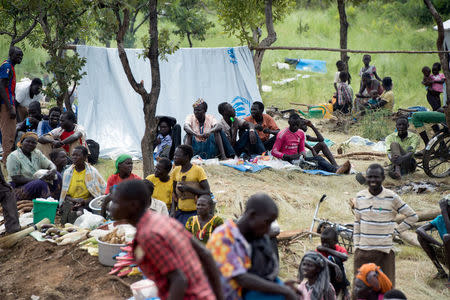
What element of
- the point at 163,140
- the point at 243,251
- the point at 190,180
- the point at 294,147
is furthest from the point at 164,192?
the point at 243,251

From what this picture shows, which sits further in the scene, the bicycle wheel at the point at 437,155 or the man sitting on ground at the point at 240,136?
the man sitting on ground at the point at 240,136

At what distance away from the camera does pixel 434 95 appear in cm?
1226

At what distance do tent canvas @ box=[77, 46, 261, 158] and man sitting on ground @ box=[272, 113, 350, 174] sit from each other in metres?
1.98

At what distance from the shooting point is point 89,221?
6.14 metres

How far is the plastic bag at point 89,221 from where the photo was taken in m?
6.14

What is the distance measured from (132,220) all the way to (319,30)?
21.4 m

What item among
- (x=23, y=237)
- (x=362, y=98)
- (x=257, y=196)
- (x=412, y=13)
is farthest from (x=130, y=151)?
(x=412, y=13)

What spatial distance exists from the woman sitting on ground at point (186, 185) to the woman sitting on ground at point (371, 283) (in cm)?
209

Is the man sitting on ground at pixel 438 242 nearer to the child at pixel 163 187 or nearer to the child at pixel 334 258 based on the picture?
the child at pixel 334 258

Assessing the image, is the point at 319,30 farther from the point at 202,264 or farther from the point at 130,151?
the point at 202,264

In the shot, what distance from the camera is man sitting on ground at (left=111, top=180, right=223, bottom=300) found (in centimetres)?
244

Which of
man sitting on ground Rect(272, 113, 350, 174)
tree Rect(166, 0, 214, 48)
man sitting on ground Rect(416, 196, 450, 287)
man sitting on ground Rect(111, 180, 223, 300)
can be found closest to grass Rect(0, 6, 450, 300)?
man sitting on ground Rect(416, 196, 450, 287)

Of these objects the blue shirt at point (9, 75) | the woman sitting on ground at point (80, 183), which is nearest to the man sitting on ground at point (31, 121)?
the blue shirt at point (9, 75)

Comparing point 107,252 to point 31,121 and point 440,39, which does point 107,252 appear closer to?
point 31,121
